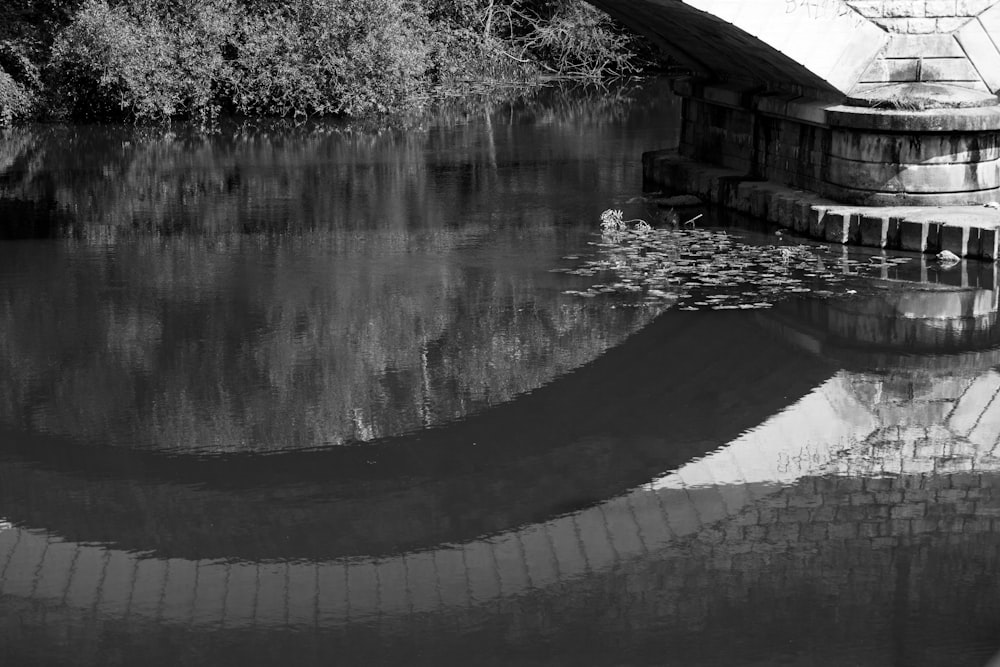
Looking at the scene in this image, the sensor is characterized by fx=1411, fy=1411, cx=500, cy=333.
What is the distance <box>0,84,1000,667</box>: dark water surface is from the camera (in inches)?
181

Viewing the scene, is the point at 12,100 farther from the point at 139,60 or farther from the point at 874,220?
the point at 874,220

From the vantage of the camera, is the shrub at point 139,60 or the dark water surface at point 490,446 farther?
the shrub at point 139,60

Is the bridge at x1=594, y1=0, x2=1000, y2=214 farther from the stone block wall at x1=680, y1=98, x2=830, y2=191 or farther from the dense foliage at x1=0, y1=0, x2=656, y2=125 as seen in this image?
the dense foliage at x1=0, y1=0, x2=656, y2=125

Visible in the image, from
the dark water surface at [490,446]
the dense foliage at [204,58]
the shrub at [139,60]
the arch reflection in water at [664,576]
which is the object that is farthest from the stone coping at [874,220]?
the shrub at [139,60]

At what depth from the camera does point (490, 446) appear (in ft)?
20.5

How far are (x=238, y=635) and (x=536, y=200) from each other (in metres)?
8.15

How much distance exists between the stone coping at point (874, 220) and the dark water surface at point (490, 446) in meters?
0.28

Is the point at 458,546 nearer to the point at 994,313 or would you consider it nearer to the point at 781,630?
the point at 781,630

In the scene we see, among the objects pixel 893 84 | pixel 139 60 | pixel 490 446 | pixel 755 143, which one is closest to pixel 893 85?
pixel 893 84

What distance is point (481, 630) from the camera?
14.9ft

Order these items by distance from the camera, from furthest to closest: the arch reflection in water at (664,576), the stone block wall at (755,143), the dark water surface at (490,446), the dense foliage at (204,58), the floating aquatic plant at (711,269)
→ the dense foliage at (204,58) < the stone block wall at (755,143) < the floating aquatic plant at (711,269) < the dark water surface at (490,446) < the arch reflection in water at (664,576)

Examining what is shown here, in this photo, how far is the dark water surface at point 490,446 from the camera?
4590 millimetres

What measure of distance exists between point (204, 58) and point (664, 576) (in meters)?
16.8

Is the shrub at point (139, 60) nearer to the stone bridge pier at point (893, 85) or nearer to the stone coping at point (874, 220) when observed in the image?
the stone coping at point (874, 220)
